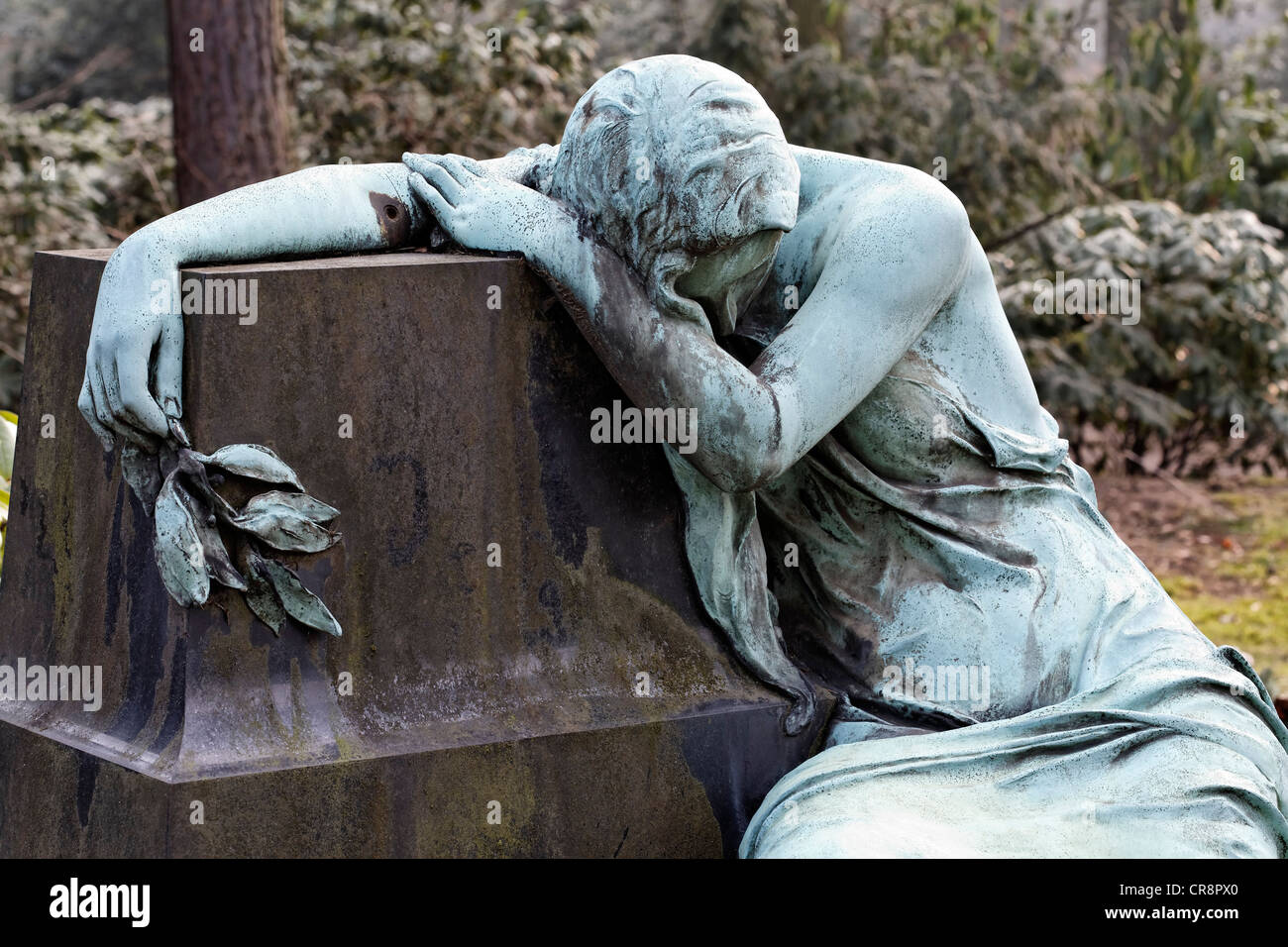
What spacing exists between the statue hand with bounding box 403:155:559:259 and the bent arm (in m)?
0.04

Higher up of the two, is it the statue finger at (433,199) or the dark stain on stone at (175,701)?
the statue finger at (433,199)

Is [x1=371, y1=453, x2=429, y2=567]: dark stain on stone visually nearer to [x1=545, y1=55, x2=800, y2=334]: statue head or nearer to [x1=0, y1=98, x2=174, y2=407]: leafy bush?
[x1=545, y1=55, x2=800, y2=334]: statue head

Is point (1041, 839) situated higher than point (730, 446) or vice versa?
point (730, 446)

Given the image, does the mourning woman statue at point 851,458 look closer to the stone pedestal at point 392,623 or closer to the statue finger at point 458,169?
the statue finger at point 458,169

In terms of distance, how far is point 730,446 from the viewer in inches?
108

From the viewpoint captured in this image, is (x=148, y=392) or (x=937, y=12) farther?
(x=937, y=12)

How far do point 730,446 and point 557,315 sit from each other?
0.40 meters

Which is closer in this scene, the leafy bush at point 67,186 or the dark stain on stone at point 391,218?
the dark stain on stone at point 391,218

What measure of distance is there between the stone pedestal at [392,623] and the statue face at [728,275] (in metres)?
0.23

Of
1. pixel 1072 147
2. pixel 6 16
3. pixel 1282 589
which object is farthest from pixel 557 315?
pixel 6 16

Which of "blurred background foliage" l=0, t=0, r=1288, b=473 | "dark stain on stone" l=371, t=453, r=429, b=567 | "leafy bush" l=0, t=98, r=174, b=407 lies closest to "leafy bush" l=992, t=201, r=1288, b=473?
"blurred background foliage" l=0, t=0, r=1288, b=473

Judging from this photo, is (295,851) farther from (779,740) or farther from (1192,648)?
(1192,648)

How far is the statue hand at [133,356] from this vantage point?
252cm

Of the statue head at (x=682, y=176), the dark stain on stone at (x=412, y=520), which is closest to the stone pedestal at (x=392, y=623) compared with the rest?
the dark stain on stone at (x=412, y=520)
